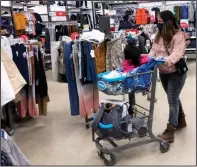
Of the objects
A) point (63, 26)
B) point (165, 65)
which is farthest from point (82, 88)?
point (63, 26)

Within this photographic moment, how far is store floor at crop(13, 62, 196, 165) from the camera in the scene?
9.29ft

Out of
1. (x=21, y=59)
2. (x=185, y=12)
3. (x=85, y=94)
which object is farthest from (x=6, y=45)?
(x=185, y=12)

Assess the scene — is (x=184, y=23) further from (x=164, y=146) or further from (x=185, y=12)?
(x=164, y=146)

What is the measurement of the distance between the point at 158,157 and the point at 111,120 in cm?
69

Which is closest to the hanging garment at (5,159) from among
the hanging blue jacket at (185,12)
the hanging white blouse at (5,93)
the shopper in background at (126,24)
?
the hanging white blouse at (5,93)

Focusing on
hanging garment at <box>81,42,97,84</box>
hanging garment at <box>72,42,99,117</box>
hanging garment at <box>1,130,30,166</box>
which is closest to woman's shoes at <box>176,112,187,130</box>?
hanging garment at <box>72,42,99,117</box>

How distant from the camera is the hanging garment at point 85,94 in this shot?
3.44 meters

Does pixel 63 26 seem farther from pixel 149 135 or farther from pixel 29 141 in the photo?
pixel 149 135

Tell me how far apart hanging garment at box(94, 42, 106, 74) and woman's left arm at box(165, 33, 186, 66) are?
106 cm

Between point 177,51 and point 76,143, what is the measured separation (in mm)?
1640

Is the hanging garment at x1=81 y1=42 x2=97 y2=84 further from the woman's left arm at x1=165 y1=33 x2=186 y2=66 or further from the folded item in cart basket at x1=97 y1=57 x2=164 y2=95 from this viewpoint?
the woman's left arm at x1=165 y1=33 x2=186 y2=66

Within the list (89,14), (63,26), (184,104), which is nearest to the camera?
(184,104)

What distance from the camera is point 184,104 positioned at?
446cm

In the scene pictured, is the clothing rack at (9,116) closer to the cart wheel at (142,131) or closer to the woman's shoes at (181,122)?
the cart wheel at (142,131)
